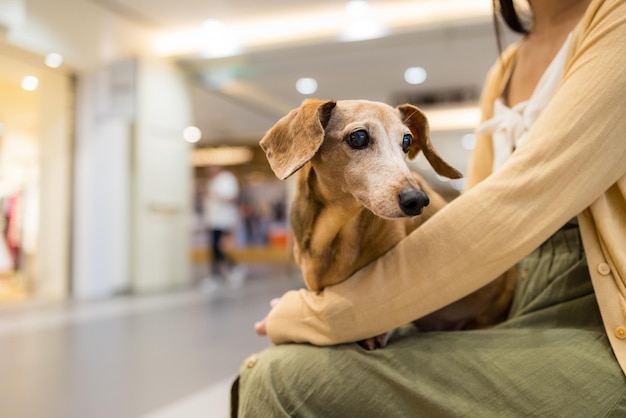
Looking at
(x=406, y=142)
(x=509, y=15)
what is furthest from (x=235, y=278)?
(x=406, y=142)

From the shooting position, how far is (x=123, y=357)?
266cm

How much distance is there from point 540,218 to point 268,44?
5524 mm

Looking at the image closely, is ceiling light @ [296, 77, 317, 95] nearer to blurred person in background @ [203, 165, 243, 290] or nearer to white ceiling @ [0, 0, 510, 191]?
white ceiling @ [0, 0, 510, 191]

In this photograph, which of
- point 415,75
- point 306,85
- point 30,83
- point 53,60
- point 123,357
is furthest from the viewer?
point 306,85

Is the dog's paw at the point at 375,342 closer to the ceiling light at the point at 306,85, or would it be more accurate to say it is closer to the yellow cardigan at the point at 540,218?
the yellow cardigan at the point at 540,218

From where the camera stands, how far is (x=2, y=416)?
1.79 m

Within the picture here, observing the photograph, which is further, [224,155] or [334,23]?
[224,155]

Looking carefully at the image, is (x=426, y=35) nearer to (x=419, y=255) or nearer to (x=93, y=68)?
(x=93, y=68)

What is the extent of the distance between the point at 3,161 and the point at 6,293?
1373mm

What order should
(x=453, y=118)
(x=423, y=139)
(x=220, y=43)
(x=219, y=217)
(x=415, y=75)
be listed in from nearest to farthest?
(x=423, y=139) < (x=220, y=43) < (x=219, y=217) < (x=415, y=75) < (x=453, y=118)

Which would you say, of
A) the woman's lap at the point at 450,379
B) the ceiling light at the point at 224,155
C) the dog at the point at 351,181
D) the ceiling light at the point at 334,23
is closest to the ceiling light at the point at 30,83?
the ceiling light at the point at 334,23

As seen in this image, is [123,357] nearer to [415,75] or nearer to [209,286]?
[209,286]

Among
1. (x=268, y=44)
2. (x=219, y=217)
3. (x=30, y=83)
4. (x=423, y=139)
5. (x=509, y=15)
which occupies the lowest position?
(x=423, y=139)

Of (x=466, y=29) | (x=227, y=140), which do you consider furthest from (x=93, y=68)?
(x=227, y=140)
